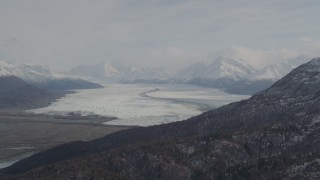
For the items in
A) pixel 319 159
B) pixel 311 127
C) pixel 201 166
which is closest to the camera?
pixel 319 159

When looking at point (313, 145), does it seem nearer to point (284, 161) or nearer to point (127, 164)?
point (284, 161)

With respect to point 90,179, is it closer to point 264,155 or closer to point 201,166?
point 201,166

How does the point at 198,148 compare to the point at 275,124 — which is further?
the point at 275,124

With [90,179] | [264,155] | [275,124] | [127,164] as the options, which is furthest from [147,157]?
[275,124]

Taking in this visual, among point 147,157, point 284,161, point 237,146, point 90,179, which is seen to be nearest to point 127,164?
point 147,157

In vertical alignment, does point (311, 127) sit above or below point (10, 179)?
above

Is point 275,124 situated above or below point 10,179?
above

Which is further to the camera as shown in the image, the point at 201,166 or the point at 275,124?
the point at 275,124

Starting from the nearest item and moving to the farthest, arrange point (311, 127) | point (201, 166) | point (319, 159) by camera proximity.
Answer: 1. point (319, 159)
2. point (201, 166)
3. point (311, 127)
